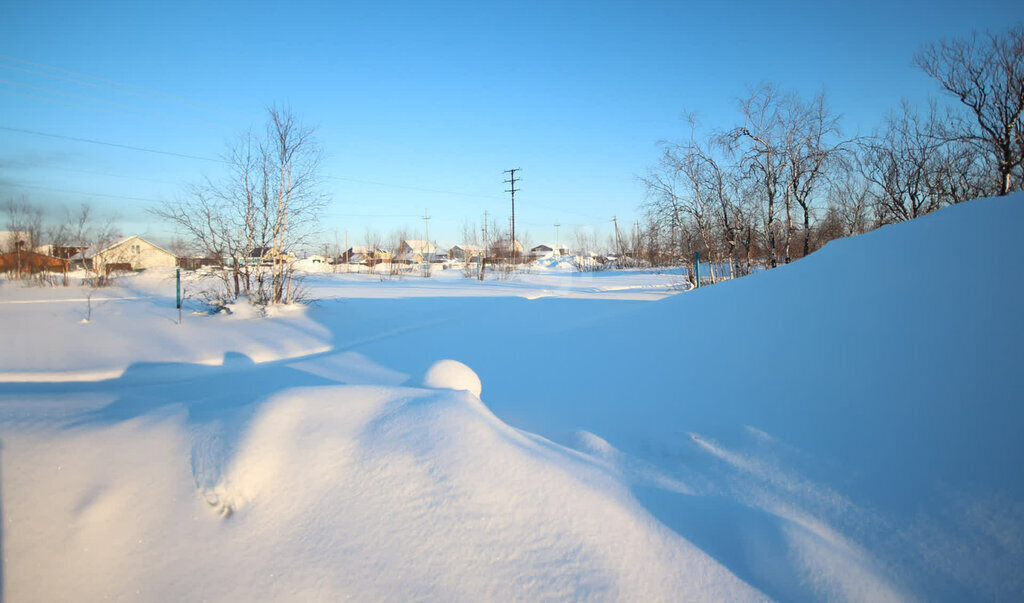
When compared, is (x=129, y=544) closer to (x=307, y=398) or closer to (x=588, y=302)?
(x=307, y=398)

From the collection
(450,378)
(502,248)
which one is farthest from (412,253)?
(450,378)

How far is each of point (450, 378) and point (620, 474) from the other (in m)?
1.50

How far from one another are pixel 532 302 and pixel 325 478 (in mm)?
10968

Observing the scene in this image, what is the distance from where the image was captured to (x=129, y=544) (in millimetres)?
1886

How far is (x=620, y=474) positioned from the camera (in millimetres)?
2674

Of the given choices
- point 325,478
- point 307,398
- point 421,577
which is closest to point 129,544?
point 325,478

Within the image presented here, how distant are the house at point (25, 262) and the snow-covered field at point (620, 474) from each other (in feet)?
75.4

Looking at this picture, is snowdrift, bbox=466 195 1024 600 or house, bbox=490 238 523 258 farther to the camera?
house, bbox=490 238 523 258

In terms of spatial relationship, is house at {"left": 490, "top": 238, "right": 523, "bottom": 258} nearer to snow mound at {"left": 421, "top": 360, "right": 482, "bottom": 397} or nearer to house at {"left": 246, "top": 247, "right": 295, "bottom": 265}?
house at {"left": 246, "top": 247, "right": 295, "bottom": 265}

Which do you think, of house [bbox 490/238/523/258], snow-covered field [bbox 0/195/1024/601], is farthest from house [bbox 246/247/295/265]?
house [bbox 490/238/523/258]

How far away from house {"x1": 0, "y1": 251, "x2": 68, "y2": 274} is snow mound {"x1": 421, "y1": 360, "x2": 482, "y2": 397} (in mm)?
26030

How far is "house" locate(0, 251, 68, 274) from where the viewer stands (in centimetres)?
1909

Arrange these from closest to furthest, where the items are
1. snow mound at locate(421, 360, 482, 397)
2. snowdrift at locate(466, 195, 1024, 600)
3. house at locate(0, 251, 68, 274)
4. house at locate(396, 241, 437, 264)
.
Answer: snowdrift at locate(466, 195, 1024, 600) < snow mound at locate(421, 360, 482, 397) < house at locate(0, 251, 68, 274) < house at locate(396, 241, 437, 264)

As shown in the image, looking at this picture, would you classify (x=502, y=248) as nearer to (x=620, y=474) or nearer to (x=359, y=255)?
(x=359, y=255)
